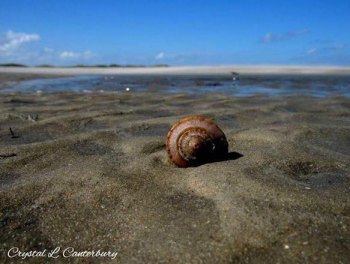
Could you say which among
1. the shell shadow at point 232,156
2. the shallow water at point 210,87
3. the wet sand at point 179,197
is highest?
the shell shadow at point 232,156

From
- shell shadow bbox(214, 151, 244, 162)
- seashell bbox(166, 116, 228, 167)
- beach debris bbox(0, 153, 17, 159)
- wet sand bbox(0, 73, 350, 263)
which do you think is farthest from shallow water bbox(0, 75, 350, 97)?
beach debris bbox(0, 153, 17, 159)

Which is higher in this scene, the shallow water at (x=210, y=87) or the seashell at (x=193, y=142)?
the seashell at (x=193, y=142)

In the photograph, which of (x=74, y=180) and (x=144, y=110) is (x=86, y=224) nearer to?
(x=74, y=180)

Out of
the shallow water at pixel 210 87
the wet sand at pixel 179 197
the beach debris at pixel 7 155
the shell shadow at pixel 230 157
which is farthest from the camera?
the shallow water at pixel 210 87

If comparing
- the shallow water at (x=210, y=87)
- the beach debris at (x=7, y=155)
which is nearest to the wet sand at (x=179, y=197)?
the beach debris at (x=7, y=155)

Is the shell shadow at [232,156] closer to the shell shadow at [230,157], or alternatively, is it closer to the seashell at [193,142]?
the shell shadow at [230,157]

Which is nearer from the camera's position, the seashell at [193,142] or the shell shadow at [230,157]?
the seashell at [193,142]

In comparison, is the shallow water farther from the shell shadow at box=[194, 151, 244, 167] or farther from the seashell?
the seashell

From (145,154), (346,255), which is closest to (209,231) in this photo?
(346,255)

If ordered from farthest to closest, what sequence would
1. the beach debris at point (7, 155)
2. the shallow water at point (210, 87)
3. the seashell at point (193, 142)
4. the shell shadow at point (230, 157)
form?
the shallow water at point (210, 87), the beach debris at point (7, 155), the shell shadow at point (230, 157), the seashell at point (193, 142)
